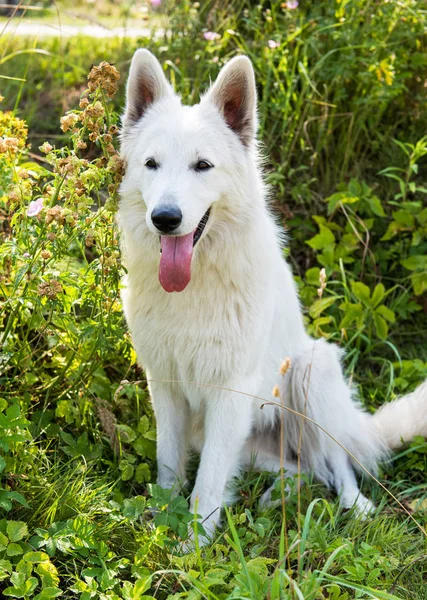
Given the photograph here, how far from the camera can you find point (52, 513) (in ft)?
8.47

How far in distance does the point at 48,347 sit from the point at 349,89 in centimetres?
259

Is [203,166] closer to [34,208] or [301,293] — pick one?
[34,208]

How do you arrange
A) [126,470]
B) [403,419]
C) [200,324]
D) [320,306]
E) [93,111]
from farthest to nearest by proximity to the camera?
[320,306], [403,419], [126,470], [200,324], [93,111]

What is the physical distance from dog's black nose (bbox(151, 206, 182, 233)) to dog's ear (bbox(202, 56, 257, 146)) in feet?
1.87

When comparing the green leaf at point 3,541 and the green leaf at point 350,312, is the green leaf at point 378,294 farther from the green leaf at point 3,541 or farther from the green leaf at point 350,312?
the green leaf at point 3,541

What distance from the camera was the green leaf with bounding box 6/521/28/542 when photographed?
2342 mm

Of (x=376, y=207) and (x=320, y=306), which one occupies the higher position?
(x=376, y=207)

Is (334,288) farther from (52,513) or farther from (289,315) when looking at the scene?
(52,513)

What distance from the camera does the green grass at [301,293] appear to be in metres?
2.45

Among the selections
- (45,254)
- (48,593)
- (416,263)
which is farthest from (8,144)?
(416,263)

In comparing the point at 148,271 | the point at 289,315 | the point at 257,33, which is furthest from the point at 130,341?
the point at 257,33

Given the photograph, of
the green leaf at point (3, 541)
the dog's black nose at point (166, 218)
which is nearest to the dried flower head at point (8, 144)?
the dog's black nose at point (166, 218)

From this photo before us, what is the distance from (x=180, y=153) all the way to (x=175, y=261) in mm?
406

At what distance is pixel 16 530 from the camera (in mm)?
2367
